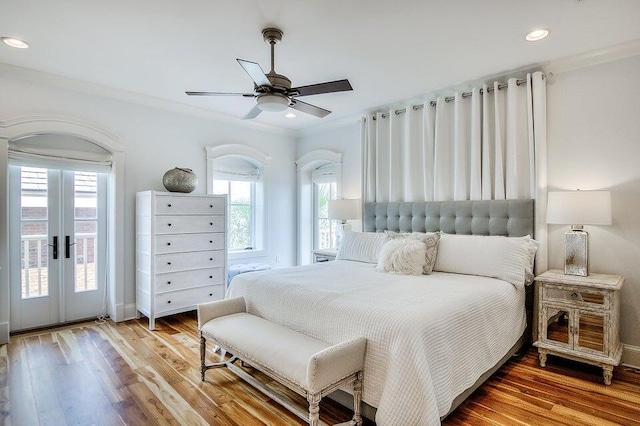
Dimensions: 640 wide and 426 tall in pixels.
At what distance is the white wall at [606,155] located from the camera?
9.45ft

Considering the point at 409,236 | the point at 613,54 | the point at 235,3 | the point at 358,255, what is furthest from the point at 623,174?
the point at 235,3

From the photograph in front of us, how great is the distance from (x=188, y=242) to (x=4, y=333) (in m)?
1.89

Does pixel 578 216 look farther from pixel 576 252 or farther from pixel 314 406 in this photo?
pixel 314 406

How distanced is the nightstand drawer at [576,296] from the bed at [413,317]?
0.20m

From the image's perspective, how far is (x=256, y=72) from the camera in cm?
241

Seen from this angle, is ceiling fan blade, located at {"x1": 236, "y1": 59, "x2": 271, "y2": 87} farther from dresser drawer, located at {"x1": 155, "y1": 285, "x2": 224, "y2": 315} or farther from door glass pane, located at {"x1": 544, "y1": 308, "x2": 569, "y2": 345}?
door glass pane, located at {"x1": 544, "y1": 308, "x2": 569, "y2": 345}

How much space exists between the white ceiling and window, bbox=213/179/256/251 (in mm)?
1886

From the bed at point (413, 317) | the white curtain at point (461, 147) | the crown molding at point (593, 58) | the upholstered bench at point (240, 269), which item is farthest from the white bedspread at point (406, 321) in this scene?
the crown molding at point (593, 58)

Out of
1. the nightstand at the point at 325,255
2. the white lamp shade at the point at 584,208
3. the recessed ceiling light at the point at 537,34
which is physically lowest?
the nightstand at the point at 325,255

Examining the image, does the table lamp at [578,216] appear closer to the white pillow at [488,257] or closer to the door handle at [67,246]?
the white pillow at [488,257]

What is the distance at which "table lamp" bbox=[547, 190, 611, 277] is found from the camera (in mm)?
2705

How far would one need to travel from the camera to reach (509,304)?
2.72 meters

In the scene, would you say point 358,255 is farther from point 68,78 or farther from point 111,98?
point 68,78

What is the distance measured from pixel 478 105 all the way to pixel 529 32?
1.06 metres
